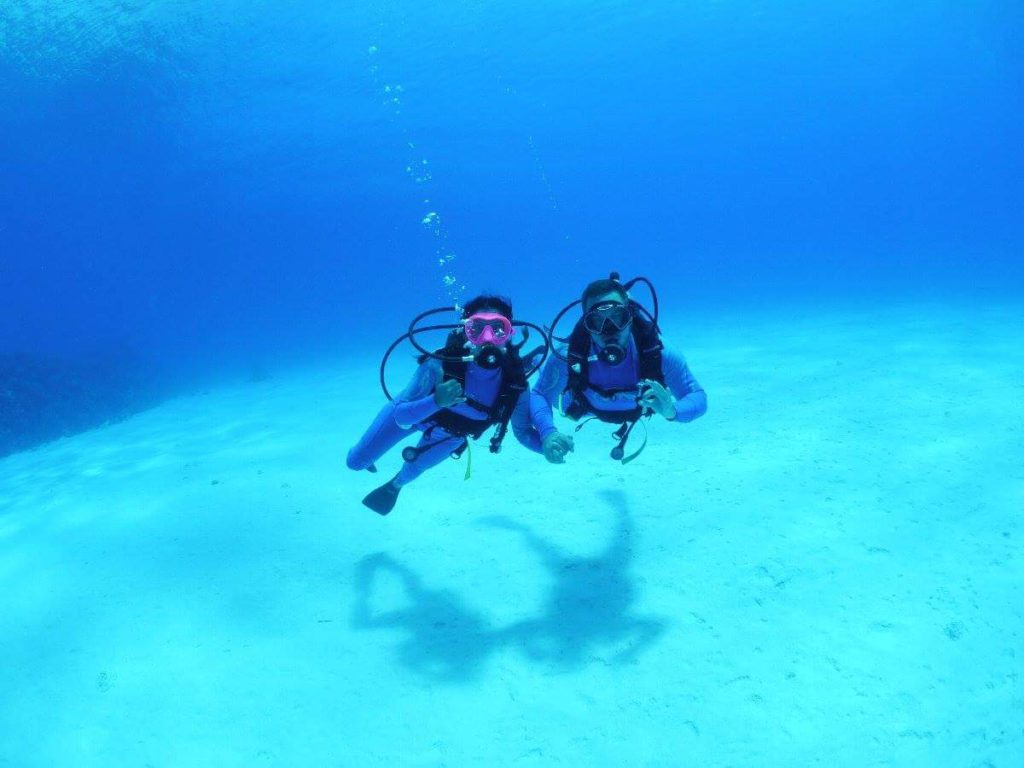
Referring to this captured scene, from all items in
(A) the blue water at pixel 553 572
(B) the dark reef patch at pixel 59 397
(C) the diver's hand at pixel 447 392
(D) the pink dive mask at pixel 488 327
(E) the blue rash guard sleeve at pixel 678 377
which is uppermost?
(D) the pink dive mask at pixel 488 327

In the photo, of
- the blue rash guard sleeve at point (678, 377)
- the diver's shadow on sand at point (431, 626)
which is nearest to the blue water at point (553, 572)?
the diver's shadow on sand at point (431, 626)

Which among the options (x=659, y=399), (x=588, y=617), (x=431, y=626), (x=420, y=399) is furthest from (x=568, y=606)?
(x=420, y=399)

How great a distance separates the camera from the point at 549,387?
17.0 ft

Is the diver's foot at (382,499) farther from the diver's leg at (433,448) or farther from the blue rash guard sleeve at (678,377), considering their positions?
the blue rash guard sleeve at (678,377)

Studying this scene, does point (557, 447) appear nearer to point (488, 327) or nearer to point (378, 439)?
point (488, 327)

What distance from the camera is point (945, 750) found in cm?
301

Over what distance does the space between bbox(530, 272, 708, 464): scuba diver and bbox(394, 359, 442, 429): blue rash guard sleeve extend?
93cm

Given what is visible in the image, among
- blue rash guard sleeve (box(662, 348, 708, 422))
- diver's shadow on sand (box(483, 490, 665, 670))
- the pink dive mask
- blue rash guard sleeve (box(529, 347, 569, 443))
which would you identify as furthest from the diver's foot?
blue rash guard sleeve (box(662, 348, 708, 422))

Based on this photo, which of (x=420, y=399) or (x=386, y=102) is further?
(x=386, y=102)

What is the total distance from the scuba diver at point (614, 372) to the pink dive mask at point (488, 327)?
0.43 m

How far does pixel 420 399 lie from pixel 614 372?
1.83 metres

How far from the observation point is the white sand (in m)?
3.39

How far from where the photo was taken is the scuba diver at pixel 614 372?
14.5 ft

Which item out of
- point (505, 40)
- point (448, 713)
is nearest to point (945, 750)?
point (448, 713)
